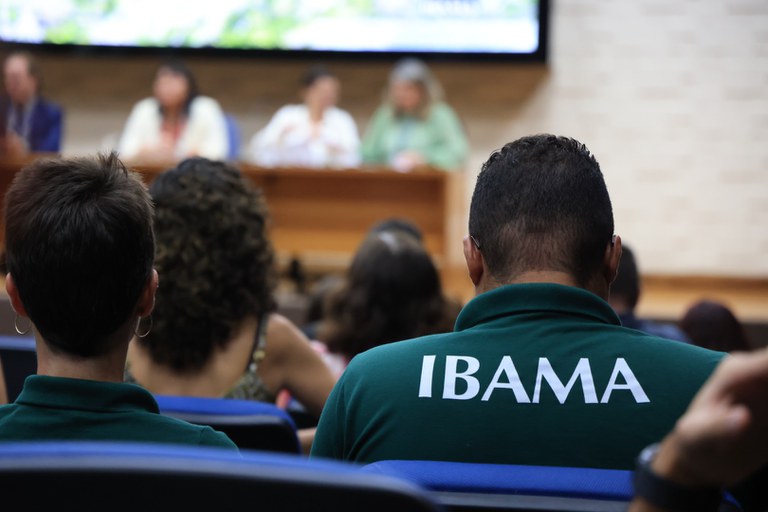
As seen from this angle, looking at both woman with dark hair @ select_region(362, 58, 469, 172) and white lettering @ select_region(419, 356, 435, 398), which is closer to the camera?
white lettering @ select_region(419, 356, 435, 398)

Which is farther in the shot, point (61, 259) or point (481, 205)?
point (481, 205)

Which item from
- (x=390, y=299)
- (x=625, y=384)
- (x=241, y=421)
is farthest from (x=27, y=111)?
(x=625, y=384)

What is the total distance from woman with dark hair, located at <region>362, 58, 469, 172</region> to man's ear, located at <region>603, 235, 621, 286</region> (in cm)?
480

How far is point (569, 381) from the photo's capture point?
116 centimetres

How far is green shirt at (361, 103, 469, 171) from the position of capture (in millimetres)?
6336

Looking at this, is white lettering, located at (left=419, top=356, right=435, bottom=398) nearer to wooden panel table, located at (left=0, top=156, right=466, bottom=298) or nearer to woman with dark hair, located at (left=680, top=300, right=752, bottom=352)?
woman with dark hair, located at (left=680, top=300, right=752, bottom=352)

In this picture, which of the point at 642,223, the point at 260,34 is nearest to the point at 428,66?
the point at 260,34

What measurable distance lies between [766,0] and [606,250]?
245 inches

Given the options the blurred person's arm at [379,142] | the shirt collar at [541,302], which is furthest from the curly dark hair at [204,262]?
the blurred person's arm at [379,142]

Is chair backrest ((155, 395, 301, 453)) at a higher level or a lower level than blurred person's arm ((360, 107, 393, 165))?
lower

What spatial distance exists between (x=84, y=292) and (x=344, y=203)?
501 cm

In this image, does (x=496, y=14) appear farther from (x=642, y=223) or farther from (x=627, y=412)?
(x=627, y=412)

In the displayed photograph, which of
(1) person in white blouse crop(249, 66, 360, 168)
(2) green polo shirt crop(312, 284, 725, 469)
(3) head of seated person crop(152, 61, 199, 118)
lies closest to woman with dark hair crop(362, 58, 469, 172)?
(1) person in white blouse crop(249, 66, 360, 168)

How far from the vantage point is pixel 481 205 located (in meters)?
1.41
